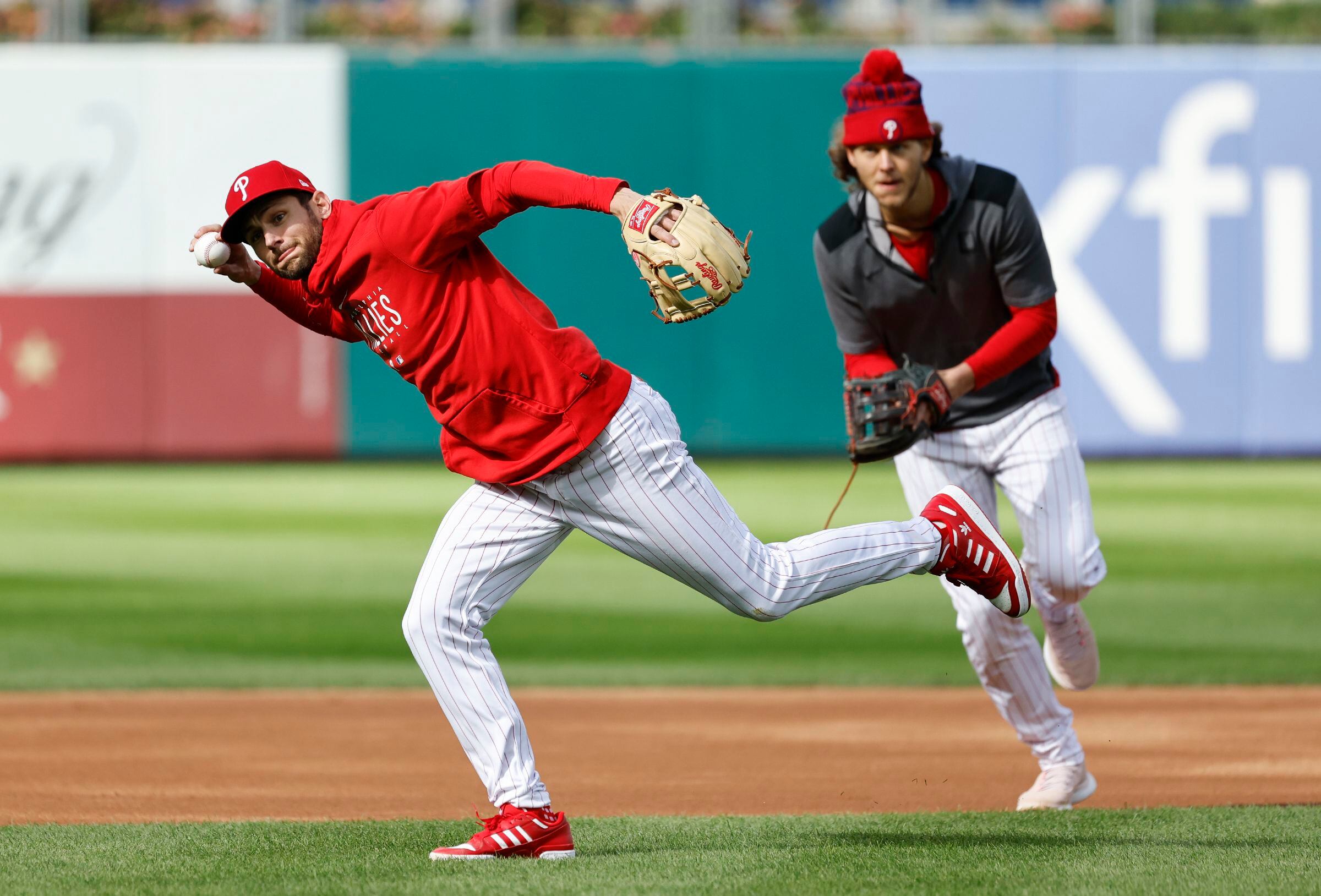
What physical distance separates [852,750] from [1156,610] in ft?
11.5

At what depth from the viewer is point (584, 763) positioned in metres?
5.94

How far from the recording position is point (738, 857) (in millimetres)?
4105

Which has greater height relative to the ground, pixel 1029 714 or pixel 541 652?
pixel 1029 714

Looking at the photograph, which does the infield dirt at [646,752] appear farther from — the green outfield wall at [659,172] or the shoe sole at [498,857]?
the green outfield wall at [659,172]

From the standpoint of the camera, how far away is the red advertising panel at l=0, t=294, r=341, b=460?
16031 mm

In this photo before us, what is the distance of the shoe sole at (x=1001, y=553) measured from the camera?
4.28 m

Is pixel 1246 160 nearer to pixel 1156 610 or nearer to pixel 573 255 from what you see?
pixel 573 255

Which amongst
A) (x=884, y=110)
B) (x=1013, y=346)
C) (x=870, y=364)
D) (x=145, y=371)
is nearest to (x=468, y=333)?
(x=884, y=110)

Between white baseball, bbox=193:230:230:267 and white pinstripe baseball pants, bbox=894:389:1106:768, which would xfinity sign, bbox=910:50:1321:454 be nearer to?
white pinstripe baseball pants, bbox=894:389:1106:768

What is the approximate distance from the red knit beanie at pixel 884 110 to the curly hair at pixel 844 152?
63mm

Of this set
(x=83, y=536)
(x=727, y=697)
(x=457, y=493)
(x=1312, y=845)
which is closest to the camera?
(x=1312, y=845)

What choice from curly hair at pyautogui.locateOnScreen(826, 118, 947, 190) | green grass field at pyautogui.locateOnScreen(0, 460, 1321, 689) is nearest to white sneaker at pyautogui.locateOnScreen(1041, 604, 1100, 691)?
curly hair at pyautogui.locateOnScreen(826, 118, 947, 190)

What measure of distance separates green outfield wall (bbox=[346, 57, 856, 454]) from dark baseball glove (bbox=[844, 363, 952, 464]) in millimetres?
11604

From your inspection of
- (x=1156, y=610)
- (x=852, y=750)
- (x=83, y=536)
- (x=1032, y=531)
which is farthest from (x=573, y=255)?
(x=1032, y=531)
